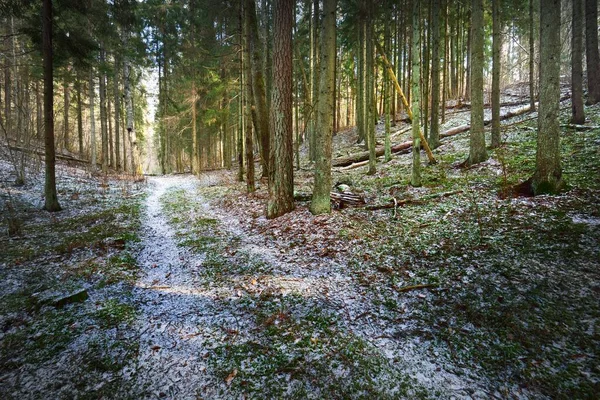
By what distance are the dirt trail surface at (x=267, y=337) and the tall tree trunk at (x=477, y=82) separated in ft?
26.6

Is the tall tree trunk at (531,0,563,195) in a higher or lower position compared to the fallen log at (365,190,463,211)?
higher

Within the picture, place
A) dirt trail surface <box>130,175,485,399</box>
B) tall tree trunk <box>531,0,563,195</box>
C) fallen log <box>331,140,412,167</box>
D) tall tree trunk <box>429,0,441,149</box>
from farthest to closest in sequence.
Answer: fallen log <box>331,140,412,167</box>
tall tree trunk <box>429,0,441,149</box>
tall tree trunk <box>531,0,563,195</box>
dirt trail surface <box>130,175,485,399</box>

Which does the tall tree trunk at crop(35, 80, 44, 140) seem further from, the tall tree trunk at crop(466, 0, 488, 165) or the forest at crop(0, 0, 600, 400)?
the tall tree trunk at crop(466, 0, 488, 165)

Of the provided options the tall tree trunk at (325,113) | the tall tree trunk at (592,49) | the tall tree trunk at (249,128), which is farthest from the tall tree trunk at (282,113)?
the tall tree trunk at (592,49)

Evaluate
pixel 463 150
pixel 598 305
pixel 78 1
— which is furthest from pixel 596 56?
Result: pixel 78 1

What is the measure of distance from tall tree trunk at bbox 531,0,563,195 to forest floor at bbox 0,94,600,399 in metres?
0.50

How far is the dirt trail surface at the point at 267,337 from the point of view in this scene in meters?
2.64

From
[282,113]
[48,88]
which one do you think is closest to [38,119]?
[48,88]

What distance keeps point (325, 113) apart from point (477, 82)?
6514 millimetres

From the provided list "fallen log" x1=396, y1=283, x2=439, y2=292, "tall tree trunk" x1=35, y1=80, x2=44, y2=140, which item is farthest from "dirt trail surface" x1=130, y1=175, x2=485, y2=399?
"tall tree trunk" x1=35, y1=80, x2=44, y2=140

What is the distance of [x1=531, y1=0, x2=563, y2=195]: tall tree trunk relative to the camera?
5613 mm

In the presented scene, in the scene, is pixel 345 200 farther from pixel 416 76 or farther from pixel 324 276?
pixel 416 76

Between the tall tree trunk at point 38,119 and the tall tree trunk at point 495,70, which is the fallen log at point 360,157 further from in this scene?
the tall tree trunk at point 38,119

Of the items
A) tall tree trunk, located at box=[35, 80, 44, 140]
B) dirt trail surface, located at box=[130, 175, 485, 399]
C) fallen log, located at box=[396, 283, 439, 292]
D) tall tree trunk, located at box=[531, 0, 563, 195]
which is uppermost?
tall tree trunk, located at box=[35, 80, 44, 140]
